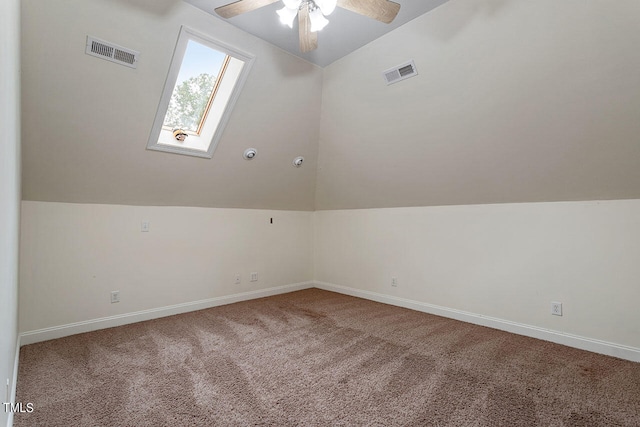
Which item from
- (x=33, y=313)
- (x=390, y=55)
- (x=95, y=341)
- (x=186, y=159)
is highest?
(x=390, y=55)

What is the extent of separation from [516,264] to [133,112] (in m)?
3.85

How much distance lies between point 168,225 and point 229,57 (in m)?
1.97

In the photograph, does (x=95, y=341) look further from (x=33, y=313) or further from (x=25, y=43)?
(x=25, y=43)

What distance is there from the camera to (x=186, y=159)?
3.32m

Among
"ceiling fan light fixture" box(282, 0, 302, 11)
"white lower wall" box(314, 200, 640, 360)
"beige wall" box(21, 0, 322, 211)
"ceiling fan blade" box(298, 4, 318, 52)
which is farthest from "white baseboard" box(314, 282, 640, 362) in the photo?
"ceiling fan light fixture" box(282, 0, 302, 11)

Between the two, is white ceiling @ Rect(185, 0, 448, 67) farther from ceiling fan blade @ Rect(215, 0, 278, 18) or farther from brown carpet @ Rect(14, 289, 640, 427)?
brown carpet @ Rect(14, 289, 640, 427)

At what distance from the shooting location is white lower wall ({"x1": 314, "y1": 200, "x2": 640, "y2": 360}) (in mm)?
2581

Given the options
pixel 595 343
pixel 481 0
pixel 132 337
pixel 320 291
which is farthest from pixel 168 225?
pixel 595 343

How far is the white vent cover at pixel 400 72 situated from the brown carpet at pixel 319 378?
2.41m

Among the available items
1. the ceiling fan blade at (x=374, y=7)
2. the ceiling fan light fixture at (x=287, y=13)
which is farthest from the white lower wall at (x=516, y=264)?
the ceiling fan light fixture at (x=287, y=13)

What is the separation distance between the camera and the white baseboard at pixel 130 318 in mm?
2807

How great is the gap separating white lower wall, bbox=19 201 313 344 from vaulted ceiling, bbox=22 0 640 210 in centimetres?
22

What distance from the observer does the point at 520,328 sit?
3.05 meters

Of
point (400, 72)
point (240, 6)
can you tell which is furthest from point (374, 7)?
point (400, 72)
